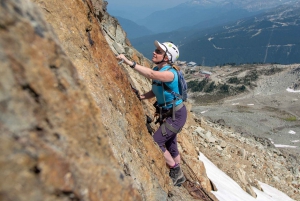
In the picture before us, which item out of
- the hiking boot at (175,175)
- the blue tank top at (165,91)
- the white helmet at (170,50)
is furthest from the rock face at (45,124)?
the hiking boot at (175,175)

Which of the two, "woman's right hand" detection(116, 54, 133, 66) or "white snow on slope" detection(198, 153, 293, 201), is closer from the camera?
"woman's right hand" detection(116, 54, 133, 66)

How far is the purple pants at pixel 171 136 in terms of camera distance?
25.6 ft

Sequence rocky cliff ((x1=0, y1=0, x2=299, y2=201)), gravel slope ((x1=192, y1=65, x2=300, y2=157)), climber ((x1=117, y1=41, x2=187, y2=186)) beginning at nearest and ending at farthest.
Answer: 1. rocky cliff ((x1=0, y1=0, x2=299, y2=201))
2. climber ((x1=117, y1=41, x2=187, y2=186))
3. gravel slope ((x1=192, y1=65, x2=300, y2=157))

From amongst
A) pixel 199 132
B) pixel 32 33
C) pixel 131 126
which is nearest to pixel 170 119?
pixel 131 126

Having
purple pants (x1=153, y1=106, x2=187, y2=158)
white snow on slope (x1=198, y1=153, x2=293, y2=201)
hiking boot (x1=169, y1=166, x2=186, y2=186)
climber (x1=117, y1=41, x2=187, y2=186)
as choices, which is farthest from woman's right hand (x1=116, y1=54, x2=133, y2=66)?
white snow on slope (x1=198, y1=153, x2=293, y2=201)

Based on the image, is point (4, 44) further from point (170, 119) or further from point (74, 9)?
point (170, 119)

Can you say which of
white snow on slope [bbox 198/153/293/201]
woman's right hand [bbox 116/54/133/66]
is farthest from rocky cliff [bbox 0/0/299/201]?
white snow on slope [bbox 198/153/293/201]

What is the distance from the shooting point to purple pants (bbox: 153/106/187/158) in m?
7.82

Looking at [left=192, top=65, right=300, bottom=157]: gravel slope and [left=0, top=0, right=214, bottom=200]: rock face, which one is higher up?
[left=0, top=0, right=214, bottom=200]: rock face

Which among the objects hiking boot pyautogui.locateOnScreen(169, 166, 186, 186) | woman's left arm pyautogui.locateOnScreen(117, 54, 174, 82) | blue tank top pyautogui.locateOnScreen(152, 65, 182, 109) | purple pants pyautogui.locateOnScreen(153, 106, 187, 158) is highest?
woman's left arm pyautogui.locateOnScreen(117, 54, 174, 82)

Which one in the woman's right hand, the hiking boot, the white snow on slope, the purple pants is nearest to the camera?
the woman's right hand

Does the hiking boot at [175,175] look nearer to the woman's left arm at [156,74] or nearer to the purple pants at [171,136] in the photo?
the purple pants at [171,136]

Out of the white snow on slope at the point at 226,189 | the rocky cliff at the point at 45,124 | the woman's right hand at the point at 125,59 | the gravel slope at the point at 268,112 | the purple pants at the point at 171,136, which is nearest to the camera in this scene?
the rocky cliff at the point at 45,124

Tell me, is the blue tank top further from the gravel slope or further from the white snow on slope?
the gravel slope
